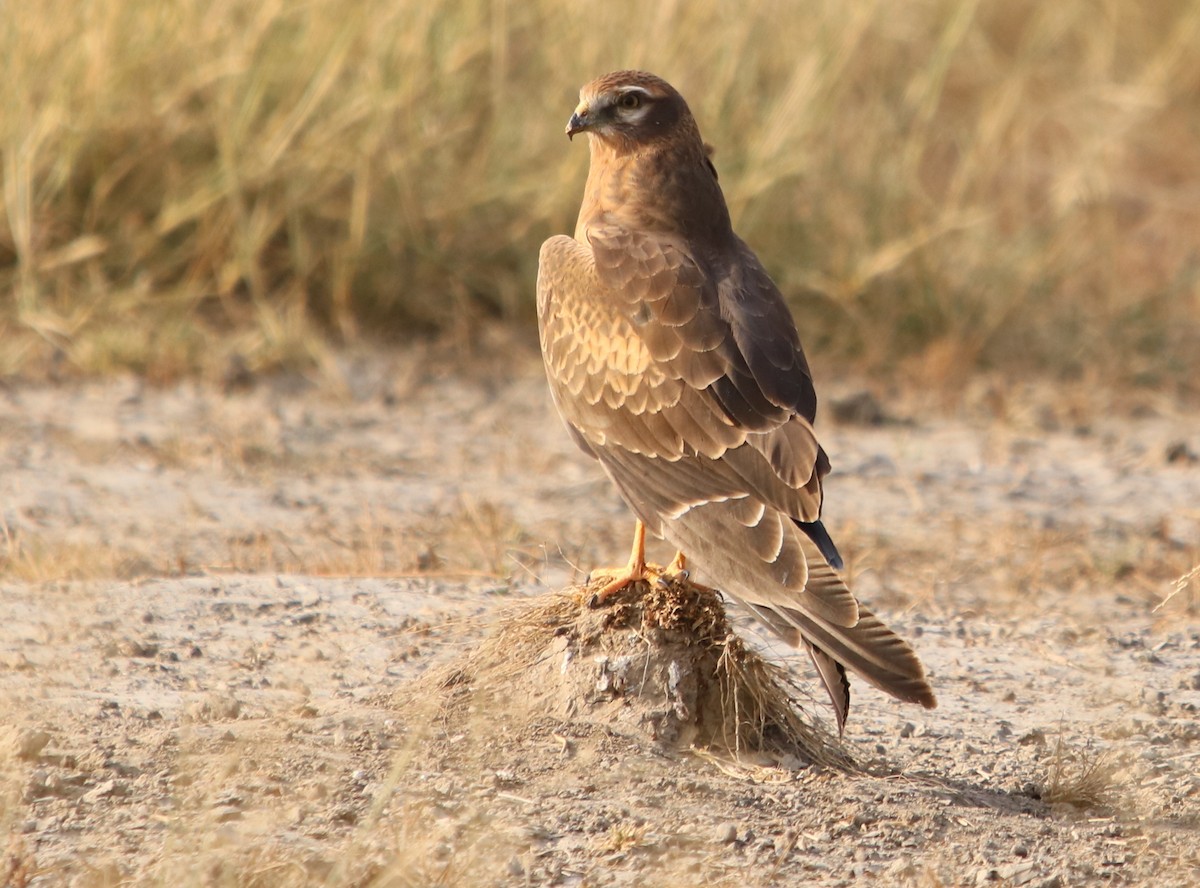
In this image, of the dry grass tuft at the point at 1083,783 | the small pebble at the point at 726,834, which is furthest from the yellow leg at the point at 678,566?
the dry grass tuft at the point at 1083,783

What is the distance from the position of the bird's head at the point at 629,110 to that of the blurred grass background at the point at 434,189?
2924 millimetres

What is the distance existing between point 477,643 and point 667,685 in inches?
22.0

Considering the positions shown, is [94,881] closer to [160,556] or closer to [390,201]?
[160,556]

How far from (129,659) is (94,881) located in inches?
54.7

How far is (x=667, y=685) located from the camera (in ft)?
13.2

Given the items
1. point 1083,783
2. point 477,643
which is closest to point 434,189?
point 477,643

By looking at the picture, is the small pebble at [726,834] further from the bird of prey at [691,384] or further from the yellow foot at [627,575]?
the yellow foot at [627,575]

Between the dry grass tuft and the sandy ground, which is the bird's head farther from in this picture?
the dry grass tuft

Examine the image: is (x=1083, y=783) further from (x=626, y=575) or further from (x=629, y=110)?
(x=629, y=110)

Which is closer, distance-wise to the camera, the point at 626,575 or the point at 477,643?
the point at 626,575

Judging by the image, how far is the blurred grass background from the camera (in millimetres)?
7523

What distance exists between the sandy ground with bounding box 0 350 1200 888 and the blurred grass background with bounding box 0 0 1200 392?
36cm

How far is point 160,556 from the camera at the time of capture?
572 cm

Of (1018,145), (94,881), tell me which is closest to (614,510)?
(94,881)
